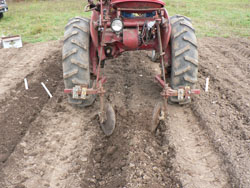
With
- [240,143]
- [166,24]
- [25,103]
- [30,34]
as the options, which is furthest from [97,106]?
[30,34]

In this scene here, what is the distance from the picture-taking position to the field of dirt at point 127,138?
3.12 m

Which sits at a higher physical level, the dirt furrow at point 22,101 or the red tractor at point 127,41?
the red tractor at point 127,41

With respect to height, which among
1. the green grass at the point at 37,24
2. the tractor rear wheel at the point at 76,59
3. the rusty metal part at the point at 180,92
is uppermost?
the tractor rear wheel at the point at 76,59

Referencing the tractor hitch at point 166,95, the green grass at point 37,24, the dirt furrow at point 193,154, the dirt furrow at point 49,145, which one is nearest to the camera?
the dirt furrow at point 193,154

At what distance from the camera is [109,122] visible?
3738 millimetres

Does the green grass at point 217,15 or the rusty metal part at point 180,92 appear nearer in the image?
the rusty metal part at point 180,92

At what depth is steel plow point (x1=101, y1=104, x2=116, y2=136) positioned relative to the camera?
368cm

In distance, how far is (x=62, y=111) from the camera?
15.0 ft

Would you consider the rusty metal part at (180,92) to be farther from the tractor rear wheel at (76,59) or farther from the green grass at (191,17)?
the green grass at (191,17)

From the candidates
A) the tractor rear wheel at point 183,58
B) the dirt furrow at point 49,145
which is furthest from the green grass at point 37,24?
the tractor rear wheel at point 183,58

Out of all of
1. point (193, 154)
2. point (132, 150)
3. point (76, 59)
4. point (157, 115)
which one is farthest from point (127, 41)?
point (193, 154)

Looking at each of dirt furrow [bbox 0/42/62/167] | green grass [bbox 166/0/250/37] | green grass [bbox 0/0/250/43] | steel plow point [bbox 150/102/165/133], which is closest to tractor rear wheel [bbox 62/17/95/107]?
dirt furrow [bbox 0/42/62/167]

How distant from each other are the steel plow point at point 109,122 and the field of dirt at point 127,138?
0.10 m

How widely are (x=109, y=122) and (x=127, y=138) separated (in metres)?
0.32
